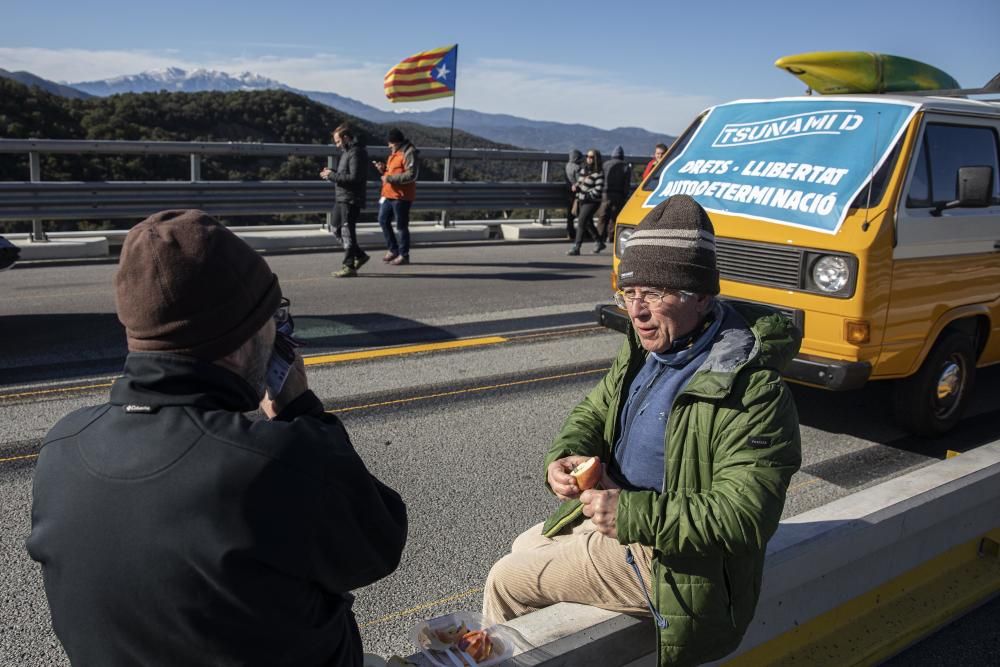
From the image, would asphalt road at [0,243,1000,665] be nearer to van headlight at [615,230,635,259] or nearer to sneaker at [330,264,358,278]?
sneaker at [330,264,358,278]

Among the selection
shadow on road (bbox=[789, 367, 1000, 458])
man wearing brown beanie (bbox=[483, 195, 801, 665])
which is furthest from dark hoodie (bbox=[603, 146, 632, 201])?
man wearing brown beanie (bbox=[483, 195, 801, 665])

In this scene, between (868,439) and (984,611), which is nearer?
(984,611)

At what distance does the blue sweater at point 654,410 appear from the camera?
2783 millimetres

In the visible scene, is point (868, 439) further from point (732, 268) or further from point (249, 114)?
point (249, 114)

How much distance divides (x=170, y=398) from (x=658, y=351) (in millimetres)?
1648

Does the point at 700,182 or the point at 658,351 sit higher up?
the point at 700,182

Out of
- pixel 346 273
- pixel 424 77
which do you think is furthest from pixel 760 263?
pixel 424 77

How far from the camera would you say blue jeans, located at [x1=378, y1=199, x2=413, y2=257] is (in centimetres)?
1307

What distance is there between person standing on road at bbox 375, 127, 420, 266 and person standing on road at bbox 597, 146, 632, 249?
386cm

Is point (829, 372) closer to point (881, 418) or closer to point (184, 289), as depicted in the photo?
point (881, 418)

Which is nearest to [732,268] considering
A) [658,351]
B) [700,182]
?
[700,182]

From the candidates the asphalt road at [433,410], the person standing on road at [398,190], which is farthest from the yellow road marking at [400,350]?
the person standing on road at [398,190]

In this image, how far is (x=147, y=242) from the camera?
1.70 meters

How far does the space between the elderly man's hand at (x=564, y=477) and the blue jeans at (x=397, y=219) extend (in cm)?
1049
